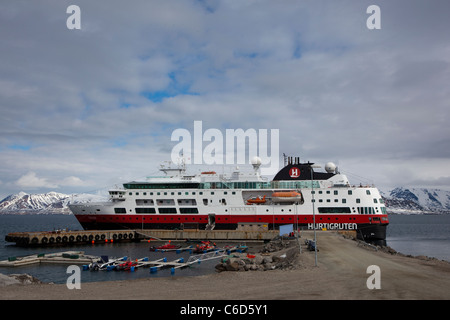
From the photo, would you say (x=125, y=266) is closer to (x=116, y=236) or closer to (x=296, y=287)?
(x=296, y=287)

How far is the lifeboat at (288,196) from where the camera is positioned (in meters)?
47.3

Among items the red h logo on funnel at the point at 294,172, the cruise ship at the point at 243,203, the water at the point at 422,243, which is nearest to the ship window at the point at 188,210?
the cruise ship at the point at 243,203

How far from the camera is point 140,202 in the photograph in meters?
51.6

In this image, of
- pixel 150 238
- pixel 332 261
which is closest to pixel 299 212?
pixel 150 238

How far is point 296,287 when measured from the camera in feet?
49.6

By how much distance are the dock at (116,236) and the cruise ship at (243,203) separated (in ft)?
4.27

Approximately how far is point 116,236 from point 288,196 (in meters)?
25.6

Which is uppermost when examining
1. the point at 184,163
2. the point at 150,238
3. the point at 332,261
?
the point at 184,163

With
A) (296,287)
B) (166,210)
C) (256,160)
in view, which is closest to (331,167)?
(256,160)

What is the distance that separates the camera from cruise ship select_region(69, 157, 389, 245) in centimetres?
4641

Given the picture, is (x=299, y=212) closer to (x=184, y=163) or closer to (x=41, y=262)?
(x=184, y=163)

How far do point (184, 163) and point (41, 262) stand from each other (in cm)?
2546
